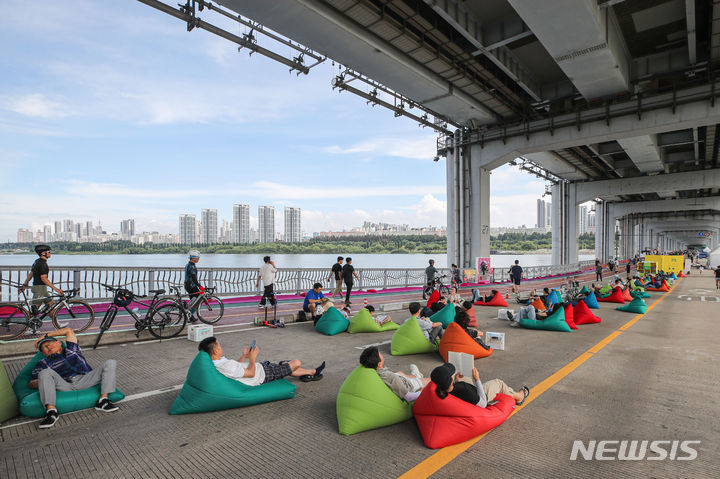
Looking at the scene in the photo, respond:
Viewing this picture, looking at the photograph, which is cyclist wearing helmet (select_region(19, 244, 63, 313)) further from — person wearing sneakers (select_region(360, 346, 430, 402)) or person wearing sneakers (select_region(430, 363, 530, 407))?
person wearing sneakers (select_region(430, 363, 530, 407))

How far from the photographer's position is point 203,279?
48.0 ft

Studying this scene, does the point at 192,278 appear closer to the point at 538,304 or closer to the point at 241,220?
the point at 538,304

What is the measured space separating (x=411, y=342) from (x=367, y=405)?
3.59 meters

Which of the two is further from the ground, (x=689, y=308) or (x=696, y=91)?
(x=696, y=91)

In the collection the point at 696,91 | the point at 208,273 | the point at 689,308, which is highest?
the point at 696,91

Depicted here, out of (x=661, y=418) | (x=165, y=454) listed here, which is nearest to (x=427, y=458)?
(x=165, y=454)

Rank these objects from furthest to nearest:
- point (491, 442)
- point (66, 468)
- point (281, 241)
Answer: point (281, 241) < point (491, 442) < point (66, 468)

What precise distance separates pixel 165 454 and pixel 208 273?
476 inches

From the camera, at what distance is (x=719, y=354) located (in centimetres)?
A: 823

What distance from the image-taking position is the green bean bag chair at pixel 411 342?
307 inches

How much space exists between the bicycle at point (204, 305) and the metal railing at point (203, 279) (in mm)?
1458

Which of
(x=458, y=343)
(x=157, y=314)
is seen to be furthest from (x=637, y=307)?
(x=157, y=314)

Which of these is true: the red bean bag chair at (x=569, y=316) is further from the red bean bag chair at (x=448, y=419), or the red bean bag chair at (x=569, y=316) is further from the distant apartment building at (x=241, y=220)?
the distant apartment building at (x=241, y=220)

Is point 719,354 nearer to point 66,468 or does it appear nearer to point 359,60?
point 66,468
